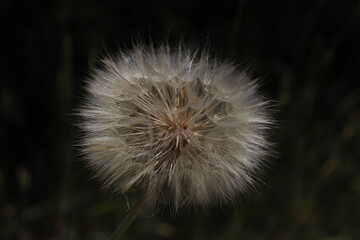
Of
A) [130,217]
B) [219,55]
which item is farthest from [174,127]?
[219,55]

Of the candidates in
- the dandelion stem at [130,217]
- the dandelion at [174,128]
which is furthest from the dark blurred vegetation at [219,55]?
the dandelion stem at [130,217]

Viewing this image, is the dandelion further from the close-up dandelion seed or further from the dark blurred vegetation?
the dark blurred vegetation

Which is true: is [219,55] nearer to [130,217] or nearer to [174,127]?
[174,127]

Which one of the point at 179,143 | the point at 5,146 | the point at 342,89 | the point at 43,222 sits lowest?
the point at 43,222

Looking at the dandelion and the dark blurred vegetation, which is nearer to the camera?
the dandelion

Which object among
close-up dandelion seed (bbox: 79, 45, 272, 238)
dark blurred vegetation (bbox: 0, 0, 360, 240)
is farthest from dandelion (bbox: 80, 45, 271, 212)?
dark blurred vegetation (bbox: 0, 0, 360, 240)

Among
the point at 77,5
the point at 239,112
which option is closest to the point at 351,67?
the point at 77,5

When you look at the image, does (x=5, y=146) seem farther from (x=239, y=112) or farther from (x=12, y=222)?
(x=239, y=112)
